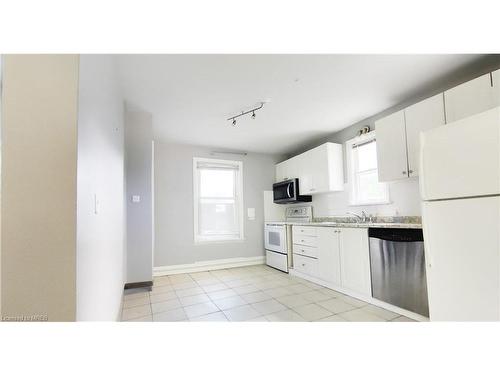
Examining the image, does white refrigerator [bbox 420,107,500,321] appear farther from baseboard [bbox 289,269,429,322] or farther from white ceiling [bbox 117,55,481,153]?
white ceiling [bbox 117,55,481,153]

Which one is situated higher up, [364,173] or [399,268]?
[364,173]

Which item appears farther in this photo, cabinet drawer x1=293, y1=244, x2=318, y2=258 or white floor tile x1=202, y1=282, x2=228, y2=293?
cabinet drawer x1=293, y1=244, x2=318, y2=258

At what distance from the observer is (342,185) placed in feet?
12.3

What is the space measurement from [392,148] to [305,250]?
6.26 ft

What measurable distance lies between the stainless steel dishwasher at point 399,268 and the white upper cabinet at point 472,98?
114 cm

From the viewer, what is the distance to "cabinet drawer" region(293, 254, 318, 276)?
11.1 feet

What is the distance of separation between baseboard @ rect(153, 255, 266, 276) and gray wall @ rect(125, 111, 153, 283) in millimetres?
941

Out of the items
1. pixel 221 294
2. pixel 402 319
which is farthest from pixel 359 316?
pixel 221 294

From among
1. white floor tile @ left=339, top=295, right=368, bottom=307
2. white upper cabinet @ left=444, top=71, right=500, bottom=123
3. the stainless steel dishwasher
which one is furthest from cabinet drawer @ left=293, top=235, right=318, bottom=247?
white upper cabinet @ left=444, top=71, right=500, bottom=123

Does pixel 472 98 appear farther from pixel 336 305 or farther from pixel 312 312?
pixel 312 312

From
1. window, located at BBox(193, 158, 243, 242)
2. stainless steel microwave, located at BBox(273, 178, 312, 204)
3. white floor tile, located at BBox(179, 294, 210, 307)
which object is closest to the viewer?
white floor tile, located at BBox(179, 294, 210, 307)

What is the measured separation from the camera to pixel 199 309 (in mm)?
2484

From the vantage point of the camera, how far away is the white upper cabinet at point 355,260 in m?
2.62
